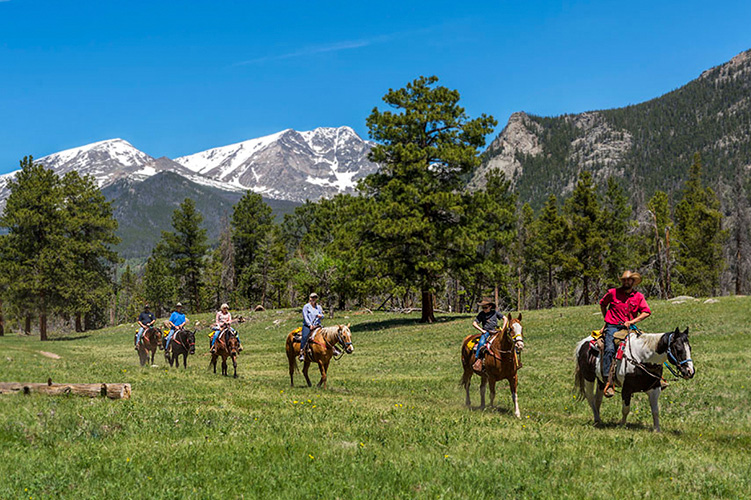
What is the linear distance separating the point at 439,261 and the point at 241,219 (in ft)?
172

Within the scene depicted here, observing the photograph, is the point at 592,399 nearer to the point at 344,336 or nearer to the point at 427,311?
the point at 344,336

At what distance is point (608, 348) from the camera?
41.2 feet

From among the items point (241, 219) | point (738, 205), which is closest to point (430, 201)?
point (738, 205)

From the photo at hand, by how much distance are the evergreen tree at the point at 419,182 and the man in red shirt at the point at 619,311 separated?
98.3 ft

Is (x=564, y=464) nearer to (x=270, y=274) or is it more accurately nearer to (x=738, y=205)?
(x=738, y=205)

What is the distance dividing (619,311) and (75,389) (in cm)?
1258

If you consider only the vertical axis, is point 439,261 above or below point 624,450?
above

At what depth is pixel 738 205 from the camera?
Answer: 2591 inches

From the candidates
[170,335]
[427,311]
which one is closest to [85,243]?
[427,311]

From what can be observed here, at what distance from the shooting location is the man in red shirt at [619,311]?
1229 cm

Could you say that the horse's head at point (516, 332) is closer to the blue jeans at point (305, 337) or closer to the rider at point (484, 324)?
the rider at point (484, 324)

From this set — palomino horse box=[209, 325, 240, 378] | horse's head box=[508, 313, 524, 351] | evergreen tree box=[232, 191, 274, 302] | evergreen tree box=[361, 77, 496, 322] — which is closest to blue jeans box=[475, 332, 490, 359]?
horse's head box=[508, 313, 524, 351]

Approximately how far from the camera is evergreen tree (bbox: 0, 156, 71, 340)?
5934cm

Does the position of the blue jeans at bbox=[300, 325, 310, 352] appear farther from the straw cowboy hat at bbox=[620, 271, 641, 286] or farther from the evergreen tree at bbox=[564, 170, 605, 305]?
the evergreen tree at bbox=[564, 170, 605, 305]
